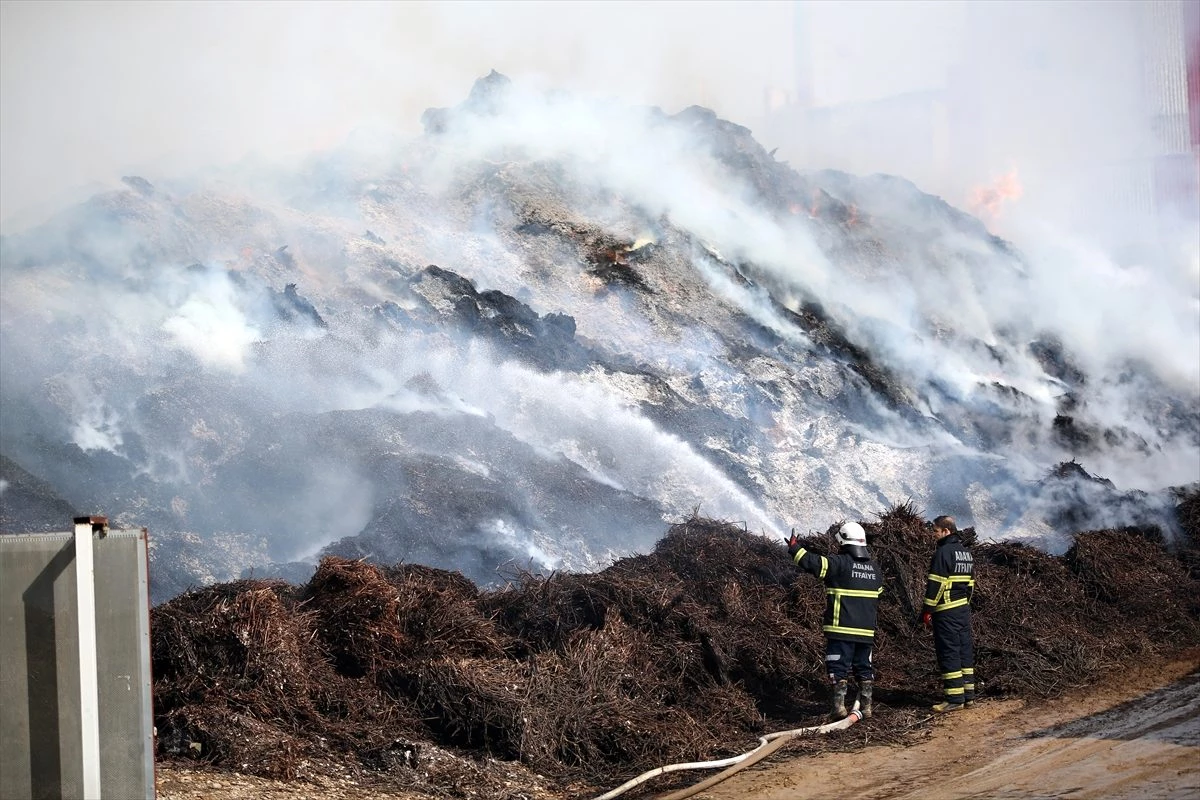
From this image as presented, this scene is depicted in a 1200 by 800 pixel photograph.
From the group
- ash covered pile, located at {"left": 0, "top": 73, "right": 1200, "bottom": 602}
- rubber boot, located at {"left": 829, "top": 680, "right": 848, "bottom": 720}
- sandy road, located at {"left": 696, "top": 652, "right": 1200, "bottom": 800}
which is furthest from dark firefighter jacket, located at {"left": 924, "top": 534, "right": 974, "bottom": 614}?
ash covered pile, located at {"left": 0, "top": 73, "right": 1200, "bottom": 602}

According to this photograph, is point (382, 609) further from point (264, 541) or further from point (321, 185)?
point (321, 185)

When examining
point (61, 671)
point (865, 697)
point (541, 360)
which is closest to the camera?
point (61, 671)

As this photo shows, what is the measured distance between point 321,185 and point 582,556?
14238 millimetres

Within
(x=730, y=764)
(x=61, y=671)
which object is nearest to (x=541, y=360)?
(x=730, y=764)

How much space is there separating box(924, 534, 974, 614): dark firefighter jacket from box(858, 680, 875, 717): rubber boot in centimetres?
96

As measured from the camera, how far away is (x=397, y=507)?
613 inches

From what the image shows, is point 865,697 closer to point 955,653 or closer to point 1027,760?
point 955,653

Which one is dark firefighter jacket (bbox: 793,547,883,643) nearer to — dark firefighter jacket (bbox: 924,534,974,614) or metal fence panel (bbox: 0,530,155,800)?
dark firefighter jacket (bbox: 924,534,974,614)

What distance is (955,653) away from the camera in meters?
9.66

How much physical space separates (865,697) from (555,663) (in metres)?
2.64

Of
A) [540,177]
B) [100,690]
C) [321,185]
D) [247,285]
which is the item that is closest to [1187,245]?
[540,177]

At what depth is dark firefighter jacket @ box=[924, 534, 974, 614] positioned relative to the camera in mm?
9734

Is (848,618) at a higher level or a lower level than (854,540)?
lower

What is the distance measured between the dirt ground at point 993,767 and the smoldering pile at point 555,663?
0.33 meters
